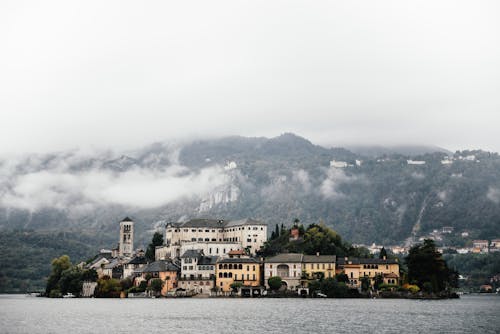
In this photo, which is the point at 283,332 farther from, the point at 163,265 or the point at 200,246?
the point at 200,246

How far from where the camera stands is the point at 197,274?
157 m

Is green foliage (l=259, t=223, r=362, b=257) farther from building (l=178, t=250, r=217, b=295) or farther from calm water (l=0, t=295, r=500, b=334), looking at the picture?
calm water (l=0, t=295, r=500, b=334)

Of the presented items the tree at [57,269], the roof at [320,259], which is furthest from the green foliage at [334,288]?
the tree at [57,269]

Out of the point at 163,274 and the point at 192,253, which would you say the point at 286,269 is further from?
the point at 163,274

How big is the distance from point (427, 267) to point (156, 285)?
4987cm

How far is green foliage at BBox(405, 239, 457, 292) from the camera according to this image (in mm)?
142625

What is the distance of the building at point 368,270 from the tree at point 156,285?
33.4 meters

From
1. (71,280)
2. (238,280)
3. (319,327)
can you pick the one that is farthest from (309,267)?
(319,327)

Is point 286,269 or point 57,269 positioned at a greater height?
point 57,269

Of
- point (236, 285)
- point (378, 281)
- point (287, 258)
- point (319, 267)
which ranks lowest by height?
point (236, 285)

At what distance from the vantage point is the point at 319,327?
249ft

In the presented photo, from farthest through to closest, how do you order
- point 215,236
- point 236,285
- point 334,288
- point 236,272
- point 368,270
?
point 215,236 → point 236,272 → point 236,285 → point 368,270 → point 334,288

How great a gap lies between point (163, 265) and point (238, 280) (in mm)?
16484

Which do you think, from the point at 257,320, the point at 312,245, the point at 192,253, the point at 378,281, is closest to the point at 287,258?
the point at 312,245
